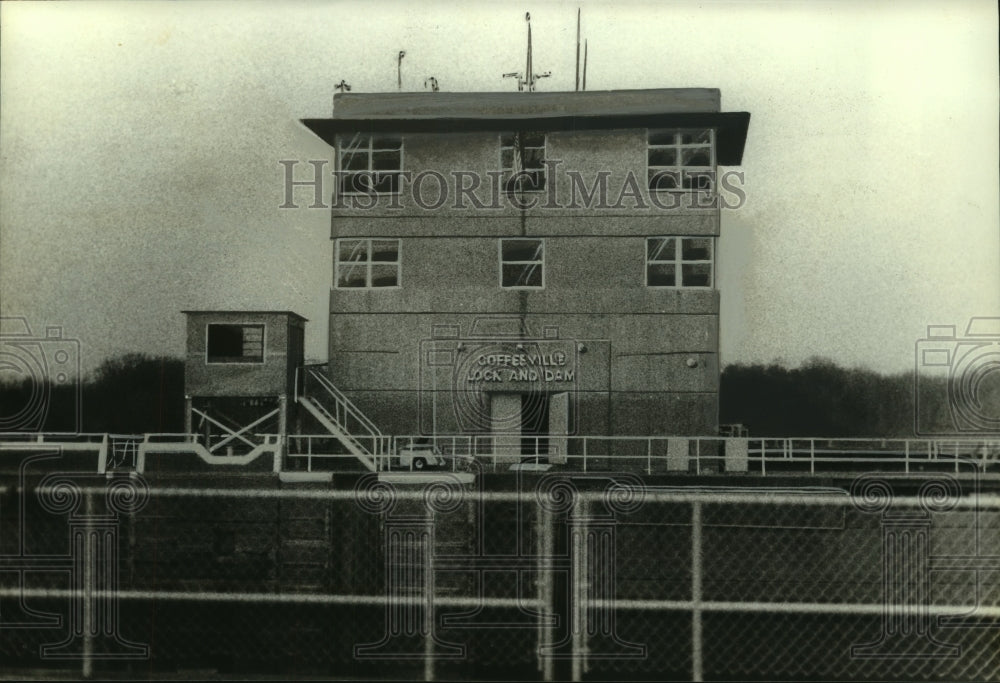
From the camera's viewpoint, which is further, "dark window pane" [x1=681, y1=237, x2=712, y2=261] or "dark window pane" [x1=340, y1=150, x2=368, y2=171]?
"dark window pane" [x1=681, y1=237, x2=712, y2=261]

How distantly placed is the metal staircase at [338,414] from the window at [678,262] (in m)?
2.83

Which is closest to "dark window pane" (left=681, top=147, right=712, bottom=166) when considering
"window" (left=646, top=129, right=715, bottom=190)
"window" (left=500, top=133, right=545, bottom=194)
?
"window" (left=646, top=129, right=715, bottom=190)

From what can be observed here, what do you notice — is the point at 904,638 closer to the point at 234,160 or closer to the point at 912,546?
the point at 912,546

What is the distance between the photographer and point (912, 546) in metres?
6.77

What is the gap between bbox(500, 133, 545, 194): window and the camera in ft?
24.9

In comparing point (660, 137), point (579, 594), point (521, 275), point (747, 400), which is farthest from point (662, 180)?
point (579, 594)

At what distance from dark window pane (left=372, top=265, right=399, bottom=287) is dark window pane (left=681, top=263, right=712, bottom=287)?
103 inches

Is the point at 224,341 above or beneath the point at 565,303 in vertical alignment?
beneath

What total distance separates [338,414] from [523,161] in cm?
275

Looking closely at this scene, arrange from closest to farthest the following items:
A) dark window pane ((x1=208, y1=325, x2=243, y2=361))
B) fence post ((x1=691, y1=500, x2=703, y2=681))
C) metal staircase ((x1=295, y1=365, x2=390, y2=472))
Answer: fence post ((x1=691, y1=500, x2=703, y2=681))
dark window pane ((x1=208, y1=325, x2=243, y2=361))
metal staircase ((x1=295, y1=365, x2=390, y2=472))

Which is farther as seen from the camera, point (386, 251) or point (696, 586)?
point (386, 251)

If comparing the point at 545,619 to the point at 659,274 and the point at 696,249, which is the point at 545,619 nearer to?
the point at 659,274

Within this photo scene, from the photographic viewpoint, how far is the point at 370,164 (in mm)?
7883

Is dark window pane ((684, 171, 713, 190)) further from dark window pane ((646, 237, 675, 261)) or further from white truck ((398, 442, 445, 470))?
white truck ((398, 442, 445, 470))
